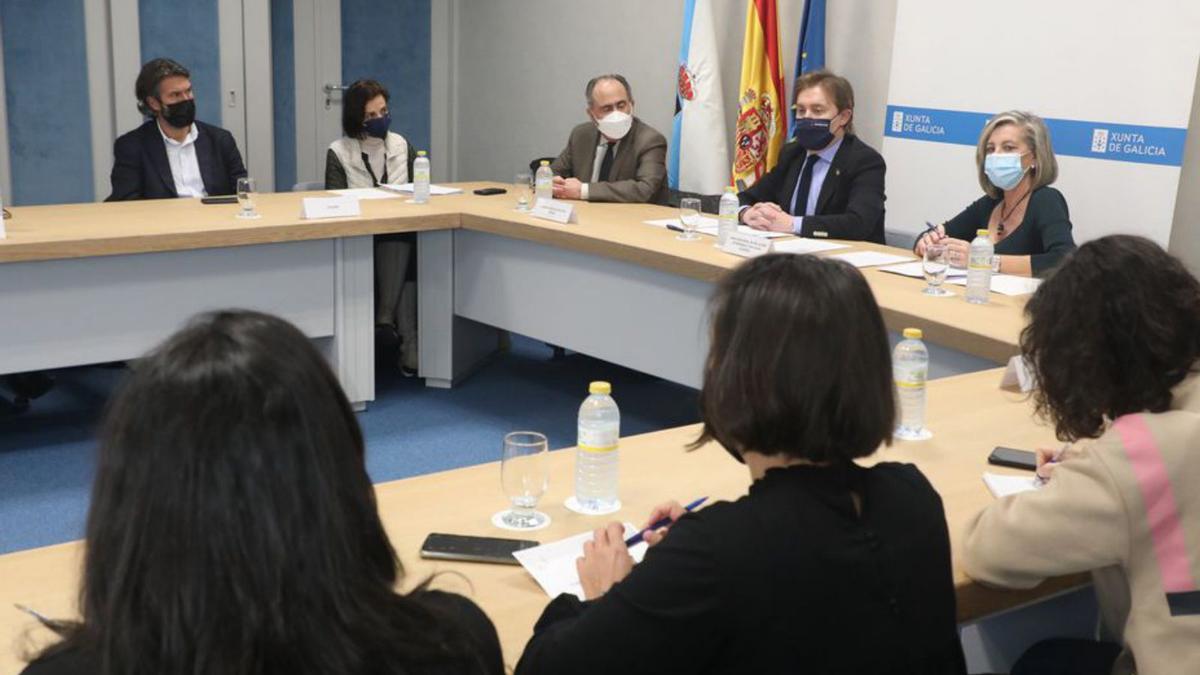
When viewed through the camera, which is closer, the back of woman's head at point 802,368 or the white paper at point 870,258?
the back of woman's head at point 802,368

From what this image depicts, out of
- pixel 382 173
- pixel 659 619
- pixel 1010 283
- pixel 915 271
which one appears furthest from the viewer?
pixel 382 173

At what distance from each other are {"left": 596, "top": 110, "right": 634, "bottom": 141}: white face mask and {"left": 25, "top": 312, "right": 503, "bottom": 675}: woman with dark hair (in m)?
4.18

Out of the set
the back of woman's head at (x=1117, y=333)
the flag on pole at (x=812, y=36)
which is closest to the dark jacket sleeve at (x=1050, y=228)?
the flag on pole at (x=812, y=36)

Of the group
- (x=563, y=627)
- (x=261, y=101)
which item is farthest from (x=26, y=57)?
(x=563, y=627)

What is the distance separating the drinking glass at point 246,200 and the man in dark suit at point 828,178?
174cm

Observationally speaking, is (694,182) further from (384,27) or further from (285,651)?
(285,651)

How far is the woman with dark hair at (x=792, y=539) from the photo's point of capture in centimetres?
125

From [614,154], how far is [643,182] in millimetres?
186

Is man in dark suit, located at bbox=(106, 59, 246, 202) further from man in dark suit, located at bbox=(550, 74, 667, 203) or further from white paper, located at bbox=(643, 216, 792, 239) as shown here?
white paper, located at bbox=(643, 216, 792, 239)

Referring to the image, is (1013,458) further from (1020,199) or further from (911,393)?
(1020,199)

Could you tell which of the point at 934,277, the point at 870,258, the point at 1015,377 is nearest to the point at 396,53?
the point at 870,258

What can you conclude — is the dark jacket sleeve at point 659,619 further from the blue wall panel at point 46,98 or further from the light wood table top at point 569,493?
the blue wall panel at point 46,98

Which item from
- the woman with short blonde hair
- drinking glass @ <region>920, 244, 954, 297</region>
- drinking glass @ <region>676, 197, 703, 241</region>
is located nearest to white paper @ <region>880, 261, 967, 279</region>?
the woman with short blonde hair

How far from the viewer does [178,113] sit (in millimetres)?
4805
